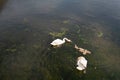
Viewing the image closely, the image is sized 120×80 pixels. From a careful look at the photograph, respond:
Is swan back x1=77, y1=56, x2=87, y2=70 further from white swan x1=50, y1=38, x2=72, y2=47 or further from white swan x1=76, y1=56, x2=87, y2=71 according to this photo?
white swan x1=50, y1=38, x2=72, y2=47

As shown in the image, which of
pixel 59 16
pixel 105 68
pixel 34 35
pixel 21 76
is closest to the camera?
pixel 21 76

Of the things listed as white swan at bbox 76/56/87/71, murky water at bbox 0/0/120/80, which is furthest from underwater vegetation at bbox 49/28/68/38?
white swan at bbox 76/56/87/71

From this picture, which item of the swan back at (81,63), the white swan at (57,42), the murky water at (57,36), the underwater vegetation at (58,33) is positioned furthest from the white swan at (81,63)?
the underwater vegetation at (58,33)

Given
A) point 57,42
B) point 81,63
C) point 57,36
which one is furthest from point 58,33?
point 81,63

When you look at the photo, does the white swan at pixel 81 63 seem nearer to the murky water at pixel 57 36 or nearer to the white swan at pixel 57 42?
the murky water at pixel 57 36

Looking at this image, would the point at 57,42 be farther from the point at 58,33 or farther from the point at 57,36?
the point at 58,33

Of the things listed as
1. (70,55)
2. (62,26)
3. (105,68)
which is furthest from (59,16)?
(105,68)

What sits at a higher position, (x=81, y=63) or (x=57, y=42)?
(x=57, y=42)

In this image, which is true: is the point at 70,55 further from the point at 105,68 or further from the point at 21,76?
the point at 21,76
